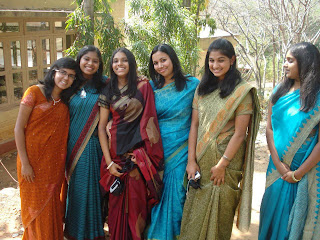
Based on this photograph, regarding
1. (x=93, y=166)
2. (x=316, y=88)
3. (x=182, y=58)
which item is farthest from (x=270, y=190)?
(x=182, y=58)

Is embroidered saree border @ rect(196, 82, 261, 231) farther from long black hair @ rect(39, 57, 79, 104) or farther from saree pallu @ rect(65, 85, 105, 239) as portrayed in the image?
long black hair @ rect(39, 57, 79, 104)

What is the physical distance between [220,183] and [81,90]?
133 centimetres

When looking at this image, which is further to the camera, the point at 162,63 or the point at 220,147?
the point at 162,63

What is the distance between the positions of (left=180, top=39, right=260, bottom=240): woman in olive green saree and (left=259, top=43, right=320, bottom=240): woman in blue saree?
18 centimetres

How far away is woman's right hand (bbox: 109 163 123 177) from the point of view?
261 centimetres

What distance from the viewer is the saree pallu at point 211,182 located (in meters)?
2.47

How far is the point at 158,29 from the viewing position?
440 cm

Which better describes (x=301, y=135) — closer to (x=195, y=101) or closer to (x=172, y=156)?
(x=195, y=101)

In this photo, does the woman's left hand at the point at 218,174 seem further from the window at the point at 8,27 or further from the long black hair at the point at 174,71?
the window at the point at 8,27

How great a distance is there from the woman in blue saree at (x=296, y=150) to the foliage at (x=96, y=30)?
7.19 ft

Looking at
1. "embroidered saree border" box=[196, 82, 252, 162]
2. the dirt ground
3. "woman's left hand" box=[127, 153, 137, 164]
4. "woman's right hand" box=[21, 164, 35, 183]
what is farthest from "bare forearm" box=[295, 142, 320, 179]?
"woman's right hand" box=[21, 164, 35, 183]

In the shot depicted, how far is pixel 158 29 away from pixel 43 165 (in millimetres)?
2507

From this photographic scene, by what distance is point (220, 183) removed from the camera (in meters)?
2.51

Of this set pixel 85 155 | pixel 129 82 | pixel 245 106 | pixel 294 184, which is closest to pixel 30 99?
pixel 85 155
